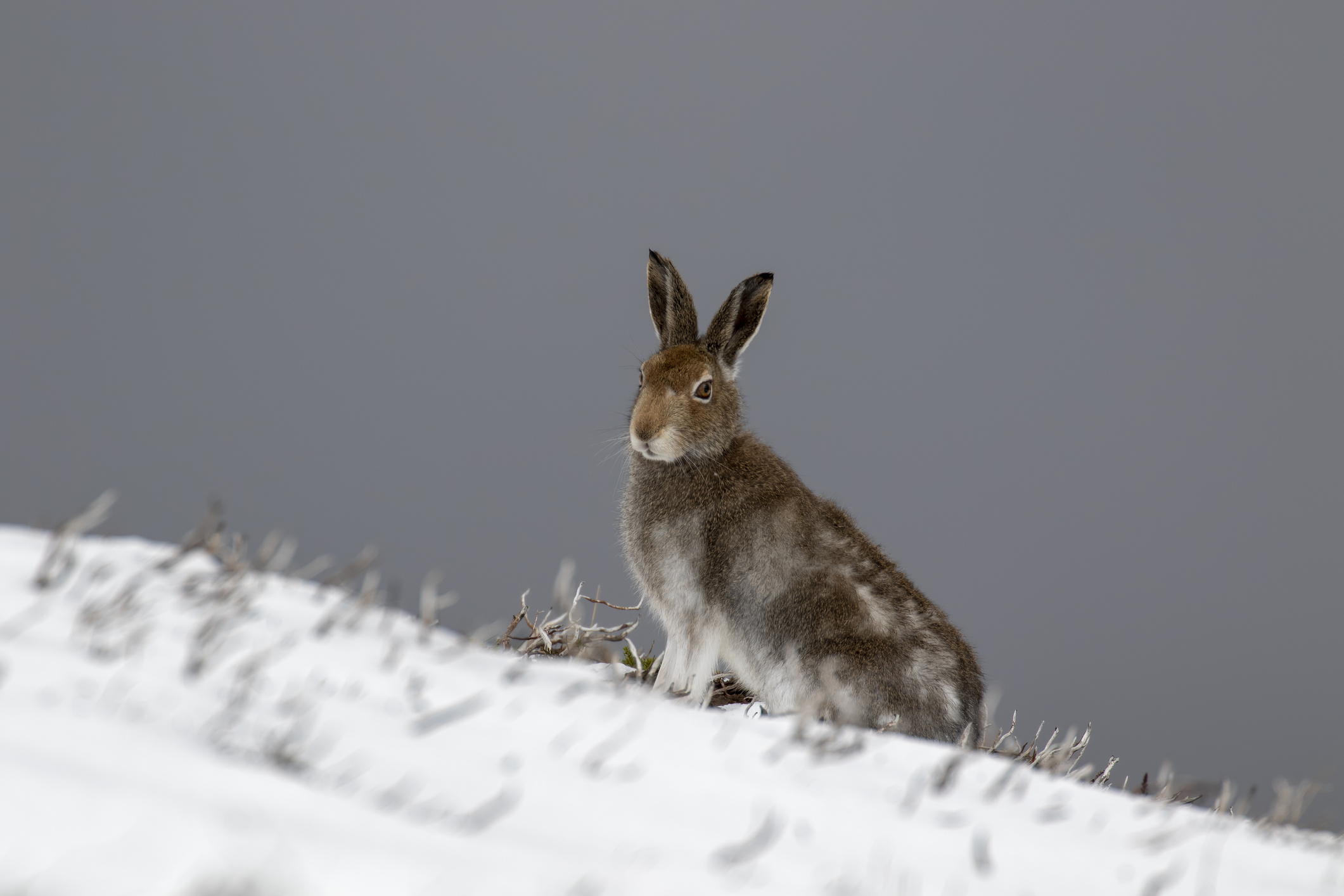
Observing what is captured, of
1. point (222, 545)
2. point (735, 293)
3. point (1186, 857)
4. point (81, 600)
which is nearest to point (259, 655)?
point (81, 600)

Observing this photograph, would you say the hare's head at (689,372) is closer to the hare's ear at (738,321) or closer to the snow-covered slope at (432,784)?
the hare's ear at (738,321)

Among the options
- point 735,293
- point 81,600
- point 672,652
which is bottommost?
point 672,652

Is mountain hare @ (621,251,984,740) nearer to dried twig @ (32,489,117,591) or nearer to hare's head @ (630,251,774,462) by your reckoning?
hare's head @ (630,251,774,462)

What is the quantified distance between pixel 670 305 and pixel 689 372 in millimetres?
533

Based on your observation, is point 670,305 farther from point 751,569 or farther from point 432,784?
point 432,784

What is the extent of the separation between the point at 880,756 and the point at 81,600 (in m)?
2.26

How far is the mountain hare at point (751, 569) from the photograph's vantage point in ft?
17.6

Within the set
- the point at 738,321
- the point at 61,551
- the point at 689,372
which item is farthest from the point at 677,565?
the point at 61,551

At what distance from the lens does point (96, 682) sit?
2133 millimetres

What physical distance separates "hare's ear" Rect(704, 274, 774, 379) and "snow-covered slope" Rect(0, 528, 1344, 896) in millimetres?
3335

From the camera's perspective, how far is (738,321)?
630 cm

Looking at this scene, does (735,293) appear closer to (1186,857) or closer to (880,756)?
(880,756)

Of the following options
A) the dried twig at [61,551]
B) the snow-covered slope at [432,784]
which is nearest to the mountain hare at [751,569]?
the snow-covered slope at [432,784]

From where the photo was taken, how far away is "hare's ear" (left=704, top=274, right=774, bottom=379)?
241 inches
